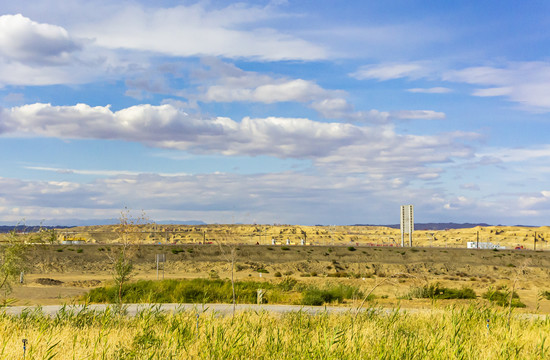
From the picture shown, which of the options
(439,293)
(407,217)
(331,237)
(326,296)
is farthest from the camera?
(331,237)

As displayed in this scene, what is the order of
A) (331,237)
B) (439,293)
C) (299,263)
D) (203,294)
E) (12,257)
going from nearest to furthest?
(12,257), (203,294), (439,293), (299,263), (331,237)

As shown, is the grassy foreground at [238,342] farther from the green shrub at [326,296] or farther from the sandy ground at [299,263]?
the sandy ground at [299,263]

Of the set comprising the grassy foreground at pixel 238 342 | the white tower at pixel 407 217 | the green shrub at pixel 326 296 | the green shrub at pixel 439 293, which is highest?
the white tower at pixel 407 217

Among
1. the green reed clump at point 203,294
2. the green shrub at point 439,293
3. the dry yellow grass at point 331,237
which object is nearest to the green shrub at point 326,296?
the green reed clump at point 203,294

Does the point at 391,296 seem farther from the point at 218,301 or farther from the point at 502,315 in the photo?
the point at 502,315

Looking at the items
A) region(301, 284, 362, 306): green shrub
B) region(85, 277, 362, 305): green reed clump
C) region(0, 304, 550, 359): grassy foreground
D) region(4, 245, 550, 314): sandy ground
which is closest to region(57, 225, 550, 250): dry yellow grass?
region(4, 245, 550, 314): sandy ground

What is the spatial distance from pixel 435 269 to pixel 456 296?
33508 mm

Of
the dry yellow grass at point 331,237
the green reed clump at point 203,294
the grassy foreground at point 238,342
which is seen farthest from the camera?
the dry yellow grass at point 331,237

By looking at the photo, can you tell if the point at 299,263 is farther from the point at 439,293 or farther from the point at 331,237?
the point at 331,237

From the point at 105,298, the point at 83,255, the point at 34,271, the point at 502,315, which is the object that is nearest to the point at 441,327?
the point at 502,315

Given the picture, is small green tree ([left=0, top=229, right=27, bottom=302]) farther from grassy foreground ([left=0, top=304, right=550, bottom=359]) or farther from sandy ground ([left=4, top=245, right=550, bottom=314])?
sandy ground ([left=4, top=245, right=550, bottom=314])

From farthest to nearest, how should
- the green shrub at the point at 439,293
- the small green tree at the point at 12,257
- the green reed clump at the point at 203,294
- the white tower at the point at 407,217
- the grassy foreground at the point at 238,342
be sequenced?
the white tower at the point at 407,217 → the green shrub at the point at 439,293 → the green reed clump at the point at 203,294 → the small green tree at the point at 12,257 → the grassy foreground at the point at 238,342

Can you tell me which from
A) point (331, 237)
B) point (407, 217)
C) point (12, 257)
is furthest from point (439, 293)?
point (331, 237)

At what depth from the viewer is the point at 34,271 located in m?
55.4
